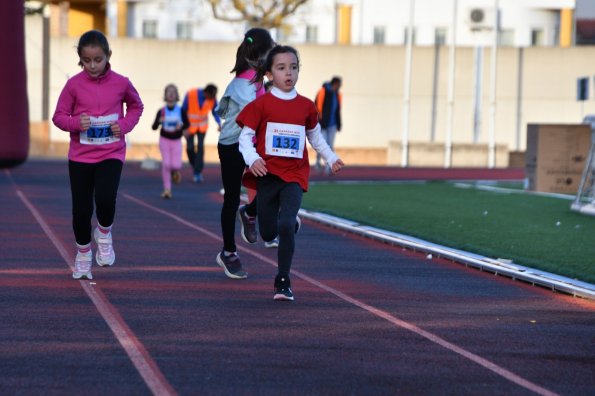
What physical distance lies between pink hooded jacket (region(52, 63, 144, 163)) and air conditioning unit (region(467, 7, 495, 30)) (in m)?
49.9

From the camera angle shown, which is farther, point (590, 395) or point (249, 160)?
point (249, 160)

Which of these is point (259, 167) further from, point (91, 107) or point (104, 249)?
point (104, 249)

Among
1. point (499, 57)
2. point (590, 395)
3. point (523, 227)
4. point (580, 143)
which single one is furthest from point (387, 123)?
point (590, 395)

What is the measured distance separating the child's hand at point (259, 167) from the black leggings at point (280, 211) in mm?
303

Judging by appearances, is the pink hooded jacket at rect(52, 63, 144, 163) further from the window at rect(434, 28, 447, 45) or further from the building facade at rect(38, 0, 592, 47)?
the window at rect(434, 28, 447, 45)

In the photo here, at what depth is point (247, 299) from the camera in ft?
33.1

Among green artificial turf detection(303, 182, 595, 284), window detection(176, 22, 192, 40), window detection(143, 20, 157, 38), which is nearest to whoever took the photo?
green artificial turf detection(303, 182, 595, 284)

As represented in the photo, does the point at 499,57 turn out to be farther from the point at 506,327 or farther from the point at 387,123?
the point at 506,327

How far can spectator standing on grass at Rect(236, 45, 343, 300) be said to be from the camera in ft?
32.9

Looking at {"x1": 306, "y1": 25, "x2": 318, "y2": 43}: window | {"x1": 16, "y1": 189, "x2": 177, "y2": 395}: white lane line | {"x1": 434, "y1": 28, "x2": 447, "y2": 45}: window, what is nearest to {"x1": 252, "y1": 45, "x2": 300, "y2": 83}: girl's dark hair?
{"x1": 16, "y1": 189, "x2": 177, "y2": 395}: white lane line

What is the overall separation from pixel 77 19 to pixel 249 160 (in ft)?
189

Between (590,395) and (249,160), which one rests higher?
(249,160)

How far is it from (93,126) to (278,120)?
1.53m

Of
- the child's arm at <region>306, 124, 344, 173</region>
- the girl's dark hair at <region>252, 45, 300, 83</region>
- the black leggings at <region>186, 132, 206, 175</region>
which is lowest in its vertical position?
the black leggings at <region>186, 132, 206, 175</region>
